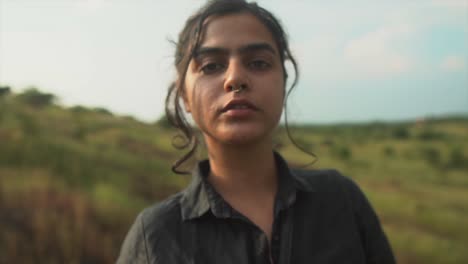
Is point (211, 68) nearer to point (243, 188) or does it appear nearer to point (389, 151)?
point (243, 188)

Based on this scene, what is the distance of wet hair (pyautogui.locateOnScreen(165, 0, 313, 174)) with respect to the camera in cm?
148

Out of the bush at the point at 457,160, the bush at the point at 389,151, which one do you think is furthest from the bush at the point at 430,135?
the bush at the point at 457,160

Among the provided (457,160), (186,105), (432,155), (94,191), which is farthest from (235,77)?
(432,155)

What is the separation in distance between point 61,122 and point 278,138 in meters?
5.99

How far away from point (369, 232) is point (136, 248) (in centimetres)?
80

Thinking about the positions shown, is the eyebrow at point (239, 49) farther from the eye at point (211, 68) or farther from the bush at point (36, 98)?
the bush at point (36, 98)

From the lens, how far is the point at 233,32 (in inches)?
56.6

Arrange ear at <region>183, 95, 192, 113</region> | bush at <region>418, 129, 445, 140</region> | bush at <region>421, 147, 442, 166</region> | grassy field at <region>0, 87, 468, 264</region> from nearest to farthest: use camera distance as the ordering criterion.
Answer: ear at <region>183, 95, 192, 113</region> < grassy field at <region>0, 87, 468, 264</region> < bush at <region>421, 147, 442, 166</region> < bush at <region>418, 129, 445, 140</region>

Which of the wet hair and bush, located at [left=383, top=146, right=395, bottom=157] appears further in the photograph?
bush, located at [left=383, top=146, right=395, bottom=157]

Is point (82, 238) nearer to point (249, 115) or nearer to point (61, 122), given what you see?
point (249, 115)

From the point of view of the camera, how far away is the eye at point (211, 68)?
1445mm

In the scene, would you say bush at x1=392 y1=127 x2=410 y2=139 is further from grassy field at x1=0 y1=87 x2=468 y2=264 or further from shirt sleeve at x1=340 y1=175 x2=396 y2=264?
shirt sleeve at x1=340 y1=175 x2=396 y2=264

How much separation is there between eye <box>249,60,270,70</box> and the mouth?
6.1 inches

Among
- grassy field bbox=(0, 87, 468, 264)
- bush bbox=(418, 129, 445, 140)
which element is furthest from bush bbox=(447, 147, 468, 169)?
bush bbox=(418, 129, 445, 140)
